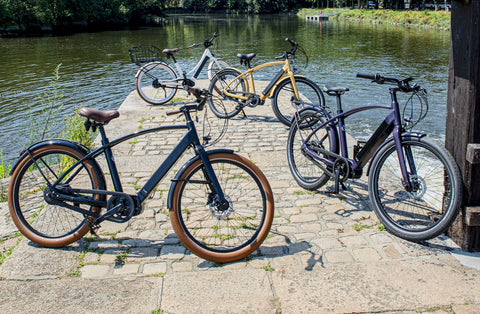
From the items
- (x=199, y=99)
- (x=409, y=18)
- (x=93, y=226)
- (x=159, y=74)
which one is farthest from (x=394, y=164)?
(x=409, y=18)

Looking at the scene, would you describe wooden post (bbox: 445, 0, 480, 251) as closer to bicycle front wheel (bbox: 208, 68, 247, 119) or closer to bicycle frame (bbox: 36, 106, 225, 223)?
bicycle frame (bbox: 36, 106, 225, 223)

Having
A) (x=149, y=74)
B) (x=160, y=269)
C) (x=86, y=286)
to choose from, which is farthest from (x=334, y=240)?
(x=149, y=74)

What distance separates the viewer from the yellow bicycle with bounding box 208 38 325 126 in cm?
749

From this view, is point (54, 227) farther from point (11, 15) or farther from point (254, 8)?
point (254, 8)

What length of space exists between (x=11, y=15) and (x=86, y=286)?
2217 inches

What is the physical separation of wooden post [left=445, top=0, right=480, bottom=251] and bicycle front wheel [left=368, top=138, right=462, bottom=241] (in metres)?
0.13

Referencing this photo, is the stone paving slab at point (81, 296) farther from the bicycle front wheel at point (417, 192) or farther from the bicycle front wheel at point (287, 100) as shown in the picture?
the bicycle front wheel at point (287, 100)

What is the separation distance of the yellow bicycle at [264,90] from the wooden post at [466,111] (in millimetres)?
3528

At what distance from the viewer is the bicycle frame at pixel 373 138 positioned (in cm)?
371

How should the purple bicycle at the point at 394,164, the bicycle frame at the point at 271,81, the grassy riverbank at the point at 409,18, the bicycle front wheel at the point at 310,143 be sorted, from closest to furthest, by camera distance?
the purple bicycle at the point at 394,164, the bicycle front wheel at the point at 310,143, the bicycle frame at the point at 271,81, the grassy riverbank at the point at 409,18

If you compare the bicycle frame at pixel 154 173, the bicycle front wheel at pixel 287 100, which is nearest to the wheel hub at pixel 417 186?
the bicycle frame at pixel 154 173

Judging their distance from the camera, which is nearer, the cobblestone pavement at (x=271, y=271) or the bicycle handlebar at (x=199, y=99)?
the cobblestone pavement at (x=271, y=271)

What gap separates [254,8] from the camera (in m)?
103

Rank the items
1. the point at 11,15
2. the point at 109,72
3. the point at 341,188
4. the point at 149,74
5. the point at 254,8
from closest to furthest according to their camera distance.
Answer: the point at 341,188
the point at 149,74
the point at 109,72
the point at 11,15
the point at 254,8
